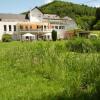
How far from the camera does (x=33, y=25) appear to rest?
7181 cm

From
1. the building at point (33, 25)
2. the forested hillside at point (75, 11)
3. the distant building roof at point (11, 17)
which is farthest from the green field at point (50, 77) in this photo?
the forested hillside at point (75, 11)

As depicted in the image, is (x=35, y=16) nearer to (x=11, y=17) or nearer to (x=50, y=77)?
(x=11, y=17)

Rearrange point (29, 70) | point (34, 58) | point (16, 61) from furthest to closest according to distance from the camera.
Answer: point (16, 61) < point (34, 58) < point (29, 70)

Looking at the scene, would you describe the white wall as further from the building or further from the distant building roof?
the distant building roof

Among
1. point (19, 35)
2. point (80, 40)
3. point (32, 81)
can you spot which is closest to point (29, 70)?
point (32, 81)

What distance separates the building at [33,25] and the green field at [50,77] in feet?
177

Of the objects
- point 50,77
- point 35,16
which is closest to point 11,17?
point 35,16

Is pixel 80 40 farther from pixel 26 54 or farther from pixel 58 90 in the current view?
pixel 58 90

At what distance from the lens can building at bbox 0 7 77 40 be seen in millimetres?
68938

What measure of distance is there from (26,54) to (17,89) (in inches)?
241

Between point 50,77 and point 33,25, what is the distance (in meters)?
60.8

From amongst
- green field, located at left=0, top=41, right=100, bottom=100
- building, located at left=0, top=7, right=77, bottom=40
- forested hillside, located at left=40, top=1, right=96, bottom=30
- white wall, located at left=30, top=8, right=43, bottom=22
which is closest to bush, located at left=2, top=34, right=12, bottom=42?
building, located at left=0, top=7, right=77, bottom=40

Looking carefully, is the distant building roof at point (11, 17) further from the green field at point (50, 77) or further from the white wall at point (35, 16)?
the green field at point (50, 77)

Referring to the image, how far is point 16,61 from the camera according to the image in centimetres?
1535
